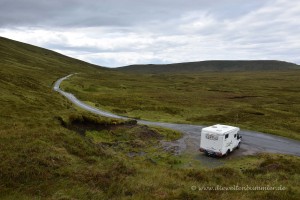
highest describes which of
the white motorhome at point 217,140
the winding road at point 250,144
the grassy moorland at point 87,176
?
the grassy moorland at point 87,176

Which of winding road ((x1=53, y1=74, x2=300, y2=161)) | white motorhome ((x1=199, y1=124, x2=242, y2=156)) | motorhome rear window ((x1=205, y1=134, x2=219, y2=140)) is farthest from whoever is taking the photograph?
winding road ((x1=53, y1=74, x2=300, y2=161))

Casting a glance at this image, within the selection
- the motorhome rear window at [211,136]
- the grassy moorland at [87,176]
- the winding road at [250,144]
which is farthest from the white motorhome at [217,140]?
the grassy moorland at [87,176]

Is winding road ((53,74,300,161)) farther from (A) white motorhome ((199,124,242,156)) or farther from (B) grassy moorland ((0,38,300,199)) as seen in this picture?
(B) grassy moorland ((0,38,300,199))

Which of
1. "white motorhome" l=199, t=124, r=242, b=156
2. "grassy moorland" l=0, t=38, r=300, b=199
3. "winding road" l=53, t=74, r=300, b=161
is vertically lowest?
"winding road" l=53, t=74, r=300, b=161

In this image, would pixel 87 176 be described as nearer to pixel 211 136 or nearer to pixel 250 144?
pixel 211 136

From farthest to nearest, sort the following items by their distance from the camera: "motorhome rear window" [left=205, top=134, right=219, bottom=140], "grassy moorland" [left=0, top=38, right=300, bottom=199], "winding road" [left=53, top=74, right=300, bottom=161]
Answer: "winding road" [left=53, top=74, right=300, bottom=161] < "motorhome rear window" [left=205, top=134, right=219, bottom=140] < "grassy moorland" [left=0, top=38, right=300, bottom=199]

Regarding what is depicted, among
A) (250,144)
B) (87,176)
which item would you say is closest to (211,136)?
(250,144)

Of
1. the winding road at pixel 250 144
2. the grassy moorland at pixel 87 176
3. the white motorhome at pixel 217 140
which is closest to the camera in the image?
the grassy moorland at pixel 87 176

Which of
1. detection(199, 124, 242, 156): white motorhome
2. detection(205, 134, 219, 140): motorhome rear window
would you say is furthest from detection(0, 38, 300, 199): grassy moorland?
detection(205, 134, 219, 140): motorhome rear window

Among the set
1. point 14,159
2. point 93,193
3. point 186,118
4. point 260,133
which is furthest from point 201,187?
point 186,118

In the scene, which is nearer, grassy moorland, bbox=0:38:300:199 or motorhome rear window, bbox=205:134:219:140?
grassy moorland, bbox=0:38:300:199

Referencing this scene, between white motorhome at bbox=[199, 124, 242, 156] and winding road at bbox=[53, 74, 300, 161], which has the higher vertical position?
white motorhome at bbox=[199, 124, 242, 156]

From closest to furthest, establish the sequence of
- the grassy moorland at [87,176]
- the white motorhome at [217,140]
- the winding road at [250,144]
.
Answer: the grassy moorland at [87,176] < the white motorhome at [217,140] < the winding road at [250,144]

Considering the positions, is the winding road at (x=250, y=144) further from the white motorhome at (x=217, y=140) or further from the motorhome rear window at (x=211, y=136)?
the motorhome rear window at (x=211, y=136)
